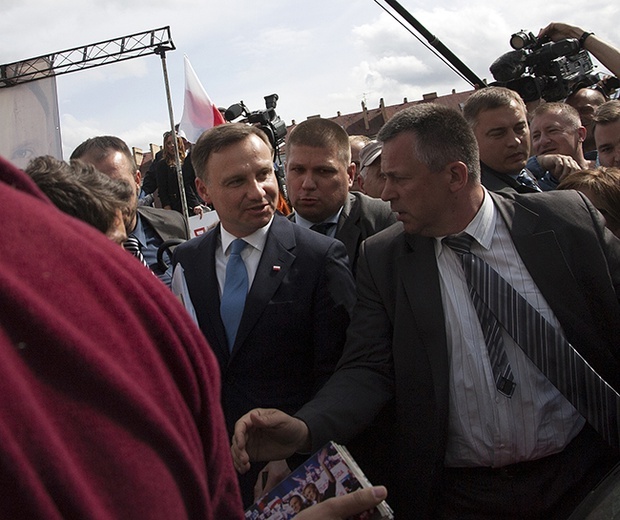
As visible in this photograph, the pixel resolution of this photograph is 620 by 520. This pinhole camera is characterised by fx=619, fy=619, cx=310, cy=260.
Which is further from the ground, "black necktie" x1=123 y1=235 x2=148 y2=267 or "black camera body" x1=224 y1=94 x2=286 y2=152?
"black camera body" x1=224 y1=94 x2=286 y2=152

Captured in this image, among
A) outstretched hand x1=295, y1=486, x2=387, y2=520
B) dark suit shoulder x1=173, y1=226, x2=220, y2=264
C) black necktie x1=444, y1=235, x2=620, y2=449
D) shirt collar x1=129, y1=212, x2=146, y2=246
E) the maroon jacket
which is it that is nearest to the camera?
the maroon jacket

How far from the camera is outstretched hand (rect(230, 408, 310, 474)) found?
1564 mm

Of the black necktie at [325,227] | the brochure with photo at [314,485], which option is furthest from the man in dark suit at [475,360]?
the black necktie at [325,227]

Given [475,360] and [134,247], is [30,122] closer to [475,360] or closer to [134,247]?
[134,247]

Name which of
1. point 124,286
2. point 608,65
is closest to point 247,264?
point 124,286

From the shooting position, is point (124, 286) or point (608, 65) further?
point (608, 65)

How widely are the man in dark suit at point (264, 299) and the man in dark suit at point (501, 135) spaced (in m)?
1.29

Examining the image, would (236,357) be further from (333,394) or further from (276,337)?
(333,394)

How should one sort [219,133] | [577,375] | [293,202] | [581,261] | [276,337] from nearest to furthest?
[577,375]
[581,261]
[276,337]
[219,133]
[293,202]

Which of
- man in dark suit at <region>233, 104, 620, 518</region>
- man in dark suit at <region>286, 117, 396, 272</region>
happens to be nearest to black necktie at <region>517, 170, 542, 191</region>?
man in dark suit at <region>286, 117, 396, 272</region>

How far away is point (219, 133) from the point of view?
2627 millimetres

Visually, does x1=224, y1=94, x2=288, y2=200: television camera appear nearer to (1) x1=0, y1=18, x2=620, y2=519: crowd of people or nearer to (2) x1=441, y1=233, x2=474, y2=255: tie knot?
(1) x1=0, y1=18, x2=620, y2=519: crowd of people

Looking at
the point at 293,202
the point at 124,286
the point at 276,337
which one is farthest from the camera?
the point at 293,202

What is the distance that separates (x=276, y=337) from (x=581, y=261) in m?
1.06
